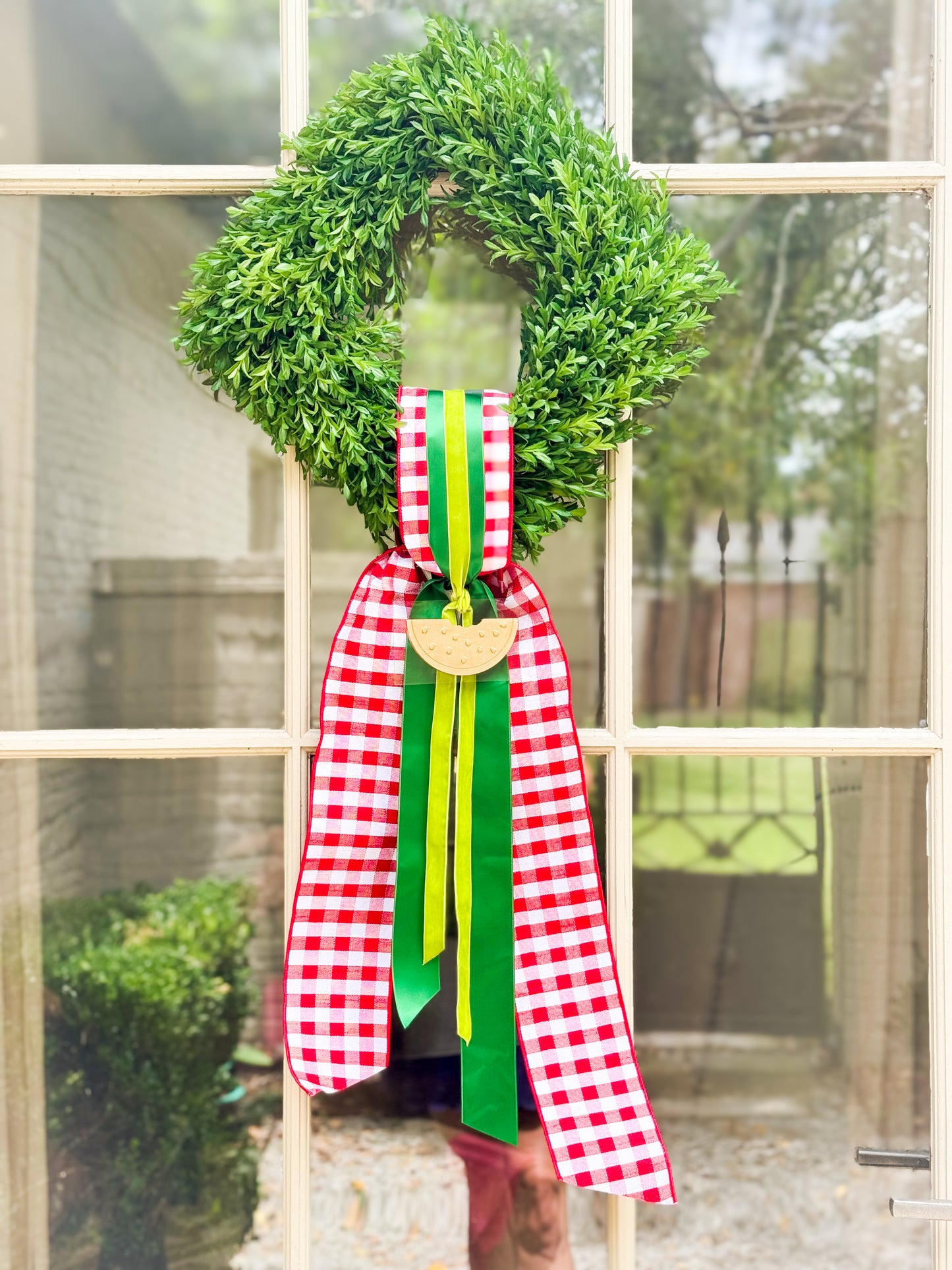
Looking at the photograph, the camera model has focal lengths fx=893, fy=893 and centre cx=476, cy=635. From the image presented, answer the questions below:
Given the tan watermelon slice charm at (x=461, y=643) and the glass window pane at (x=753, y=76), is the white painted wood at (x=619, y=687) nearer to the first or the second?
the tan watermelon slice charm at (x=461, y=643)

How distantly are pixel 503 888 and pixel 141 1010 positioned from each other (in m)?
1.21

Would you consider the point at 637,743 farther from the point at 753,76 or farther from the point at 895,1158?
the point at 753,76

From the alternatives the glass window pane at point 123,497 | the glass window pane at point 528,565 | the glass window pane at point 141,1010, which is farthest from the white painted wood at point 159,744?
the glass window pane at point 528,565

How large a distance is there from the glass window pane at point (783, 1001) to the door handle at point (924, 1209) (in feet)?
1.35

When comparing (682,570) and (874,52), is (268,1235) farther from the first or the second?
(874,52)

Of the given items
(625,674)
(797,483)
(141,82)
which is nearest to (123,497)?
(625,674)

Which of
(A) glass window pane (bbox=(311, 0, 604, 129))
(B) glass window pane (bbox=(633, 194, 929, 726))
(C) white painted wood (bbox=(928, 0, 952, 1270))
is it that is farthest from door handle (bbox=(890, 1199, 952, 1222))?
(A) glass window pane (bbox=(311, 0, 604, 129))

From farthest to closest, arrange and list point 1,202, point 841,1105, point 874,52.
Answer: point 874,52 → point 841,1105 → point 1,202

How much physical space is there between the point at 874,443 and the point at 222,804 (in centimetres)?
190

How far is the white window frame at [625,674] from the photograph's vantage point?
0.78 m

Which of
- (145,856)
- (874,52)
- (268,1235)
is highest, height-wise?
(874,52)

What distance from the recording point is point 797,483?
2977mm

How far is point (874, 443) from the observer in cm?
239

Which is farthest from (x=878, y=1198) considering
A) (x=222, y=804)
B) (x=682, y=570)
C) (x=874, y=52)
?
(x=874, y=52)
